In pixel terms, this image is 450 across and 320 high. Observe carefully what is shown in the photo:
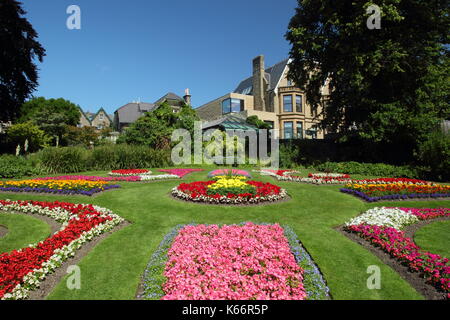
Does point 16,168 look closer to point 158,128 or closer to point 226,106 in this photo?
point 158,128

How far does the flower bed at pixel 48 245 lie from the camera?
152 inches

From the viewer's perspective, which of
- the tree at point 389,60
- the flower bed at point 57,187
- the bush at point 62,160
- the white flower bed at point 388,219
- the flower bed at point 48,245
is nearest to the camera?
the flower bed at point 48,245

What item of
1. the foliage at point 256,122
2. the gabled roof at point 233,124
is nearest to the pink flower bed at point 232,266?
the gabled roof at point 233,124

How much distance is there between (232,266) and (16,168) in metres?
16.4

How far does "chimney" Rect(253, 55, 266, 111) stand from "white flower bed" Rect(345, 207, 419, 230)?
30.4m

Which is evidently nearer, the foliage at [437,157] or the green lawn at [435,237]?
the green lawn at [435,237]

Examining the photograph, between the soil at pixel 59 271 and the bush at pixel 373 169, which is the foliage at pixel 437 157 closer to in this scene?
the bush at pixel 373 169

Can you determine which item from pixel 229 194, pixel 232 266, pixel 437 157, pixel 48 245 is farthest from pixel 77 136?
pixel 437 157

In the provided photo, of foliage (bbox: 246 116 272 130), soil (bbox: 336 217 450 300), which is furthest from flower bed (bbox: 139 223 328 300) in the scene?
foliage (bbox: 246 116 272 130)

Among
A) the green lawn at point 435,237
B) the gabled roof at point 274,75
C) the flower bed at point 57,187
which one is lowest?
the green lawn at point 435,237

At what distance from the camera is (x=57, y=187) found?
10219 millimetres

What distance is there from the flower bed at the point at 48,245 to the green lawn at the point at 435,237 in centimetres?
771

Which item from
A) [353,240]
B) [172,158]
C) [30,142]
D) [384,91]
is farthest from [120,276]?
[30,142]
